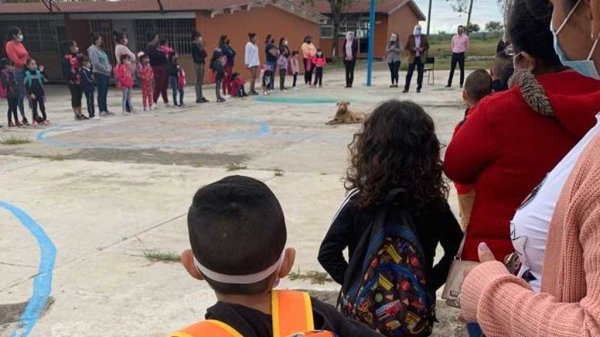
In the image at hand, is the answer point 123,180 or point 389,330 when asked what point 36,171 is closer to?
point 123,180

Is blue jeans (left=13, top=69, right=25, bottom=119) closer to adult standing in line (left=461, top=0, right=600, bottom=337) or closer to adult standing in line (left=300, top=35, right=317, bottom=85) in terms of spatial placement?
adult standing in line (left=300, top=35, right=317, bottom=85)

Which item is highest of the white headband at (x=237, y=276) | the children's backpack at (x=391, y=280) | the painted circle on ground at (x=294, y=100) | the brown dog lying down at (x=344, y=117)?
the white headband at (x=237, y=276)

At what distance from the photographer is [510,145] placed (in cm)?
198

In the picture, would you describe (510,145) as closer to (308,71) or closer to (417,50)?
(417,50)

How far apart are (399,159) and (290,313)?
1006mm

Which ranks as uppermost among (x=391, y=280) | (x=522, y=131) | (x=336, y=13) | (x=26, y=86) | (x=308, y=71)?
(x=336, y=13)

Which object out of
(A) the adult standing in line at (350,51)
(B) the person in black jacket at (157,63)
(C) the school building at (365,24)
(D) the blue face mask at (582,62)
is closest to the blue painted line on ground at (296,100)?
(B) the person in black jacket at (157,63)

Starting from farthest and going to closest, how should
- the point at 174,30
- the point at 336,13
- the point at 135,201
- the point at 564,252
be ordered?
the point at 336,13, the point at 174,30, the point at 135,201, the point at 564,252

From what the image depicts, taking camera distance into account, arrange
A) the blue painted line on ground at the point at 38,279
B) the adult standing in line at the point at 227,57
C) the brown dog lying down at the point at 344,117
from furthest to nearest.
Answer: the adult standing in line at the point at 227,57, the brown dog lying down at the point at 344,117, the blue painted line on ground at the point at 38,279

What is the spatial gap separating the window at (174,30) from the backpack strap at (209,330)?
2254 centimetres

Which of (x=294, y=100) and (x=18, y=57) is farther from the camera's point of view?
(x=294, y=100)

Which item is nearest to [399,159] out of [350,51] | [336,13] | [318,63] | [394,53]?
[394,53]

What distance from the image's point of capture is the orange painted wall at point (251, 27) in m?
22.9

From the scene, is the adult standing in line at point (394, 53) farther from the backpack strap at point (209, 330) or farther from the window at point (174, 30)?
the backpack strap at point (209, 330)
